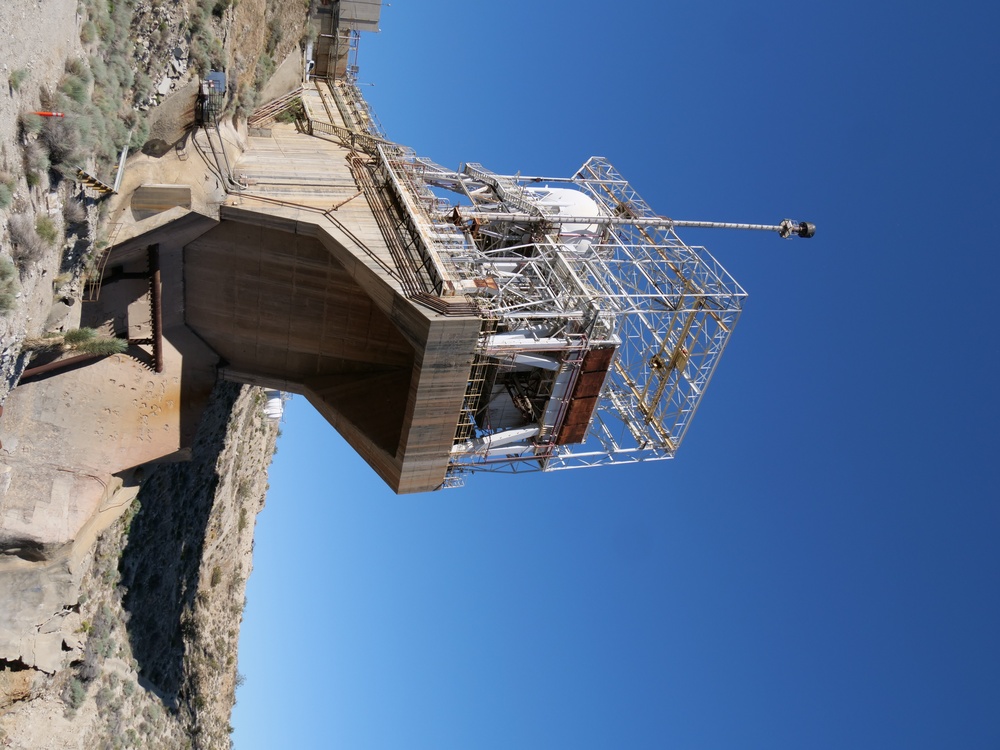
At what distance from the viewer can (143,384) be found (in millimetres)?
29297

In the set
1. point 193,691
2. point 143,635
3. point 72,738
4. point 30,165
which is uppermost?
point 30,165

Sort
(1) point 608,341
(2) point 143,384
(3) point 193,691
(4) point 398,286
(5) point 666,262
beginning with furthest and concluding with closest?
(3) point 193,691, (5) point 666,262, (2) point 143,384, (1) point 608,341, (4) point 398,286

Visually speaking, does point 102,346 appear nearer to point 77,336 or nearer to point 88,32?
point 77,336

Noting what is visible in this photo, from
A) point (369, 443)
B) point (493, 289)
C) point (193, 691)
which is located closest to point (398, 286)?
point (493, 289)

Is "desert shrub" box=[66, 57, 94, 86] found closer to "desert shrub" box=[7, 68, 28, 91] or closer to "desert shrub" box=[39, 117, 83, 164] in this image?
"desert shrub" box=[39, 117, 83, 164]

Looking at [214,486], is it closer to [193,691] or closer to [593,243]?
[193,691]

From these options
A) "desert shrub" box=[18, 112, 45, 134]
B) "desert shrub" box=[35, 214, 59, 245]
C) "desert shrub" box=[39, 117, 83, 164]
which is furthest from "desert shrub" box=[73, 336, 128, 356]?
"desert shrub" box=[18, 112, 45, 134]

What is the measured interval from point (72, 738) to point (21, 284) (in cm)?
1793

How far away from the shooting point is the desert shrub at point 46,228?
1950 cm

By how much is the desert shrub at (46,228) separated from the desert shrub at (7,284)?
51.5 inches

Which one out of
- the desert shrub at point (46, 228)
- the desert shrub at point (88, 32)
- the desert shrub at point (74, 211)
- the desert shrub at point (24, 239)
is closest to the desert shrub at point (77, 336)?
the desert shrub at point (74, 211)

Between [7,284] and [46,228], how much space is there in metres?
1.91

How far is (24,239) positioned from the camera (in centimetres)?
1877

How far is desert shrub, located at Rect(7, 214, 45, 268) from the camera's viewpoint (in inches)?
728
